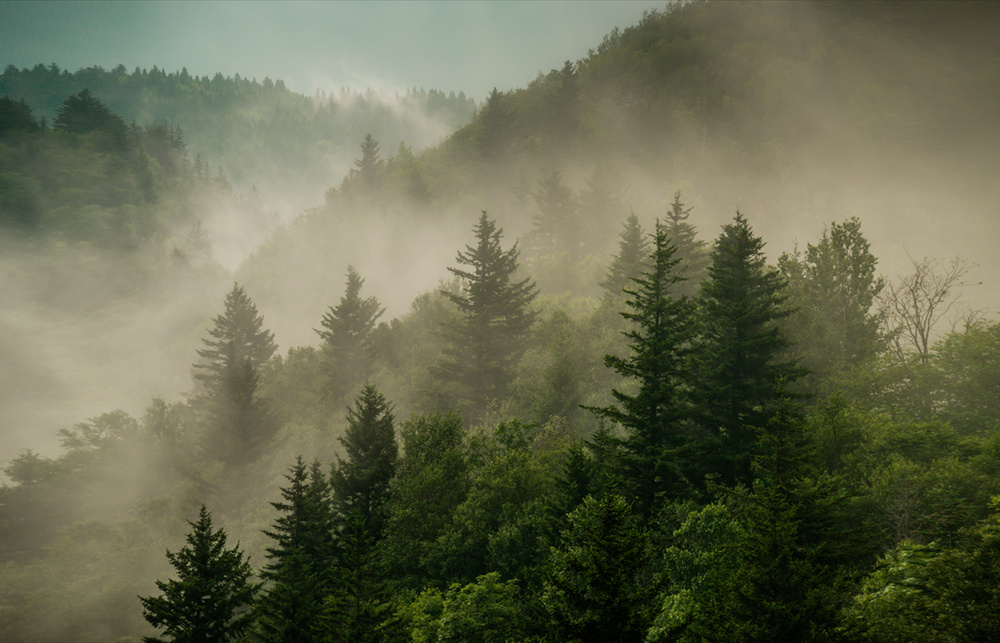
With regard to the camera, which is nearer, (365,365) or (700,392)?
(700,392)

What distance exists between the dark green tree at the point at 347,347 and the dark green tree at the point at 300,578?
27800mm

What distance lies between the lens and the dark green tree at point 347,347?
5159cm

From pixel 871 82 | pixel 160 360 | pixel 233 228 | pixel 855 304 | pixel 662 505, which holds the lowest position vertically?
pixel 662 505

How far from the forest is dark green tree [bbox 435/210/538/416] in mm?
279

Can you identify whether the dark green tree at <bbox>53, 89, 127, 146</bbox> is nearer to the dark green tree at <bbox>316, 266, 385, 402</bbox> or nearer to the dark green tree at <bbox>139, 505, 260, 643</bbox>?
the dark green tree at <bbox>316, 266, 385, 402</bbox>

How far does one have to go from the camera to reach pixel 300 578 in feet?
A: 63.1

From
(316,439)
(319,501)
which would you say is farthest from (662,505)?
(316,439)

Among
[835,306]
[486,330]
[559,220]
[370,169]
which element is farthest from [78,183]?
[835,306]

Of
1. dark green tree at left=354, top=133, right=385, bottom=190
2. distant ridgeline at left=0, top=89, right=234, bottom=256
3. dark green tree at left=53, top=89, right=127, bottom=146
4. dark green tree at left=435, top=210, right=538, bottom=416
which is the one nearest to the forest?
dark green tree at left=435, top=210, right=538, bottom=416

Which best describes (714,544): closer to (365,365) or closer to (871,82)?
(365,365)

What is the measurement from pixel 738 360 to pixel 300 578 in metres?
19.3

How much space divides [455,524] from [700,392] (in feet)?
39.7

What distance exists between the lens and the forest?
50.4 ft

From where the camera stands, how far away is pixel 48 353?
118 m
